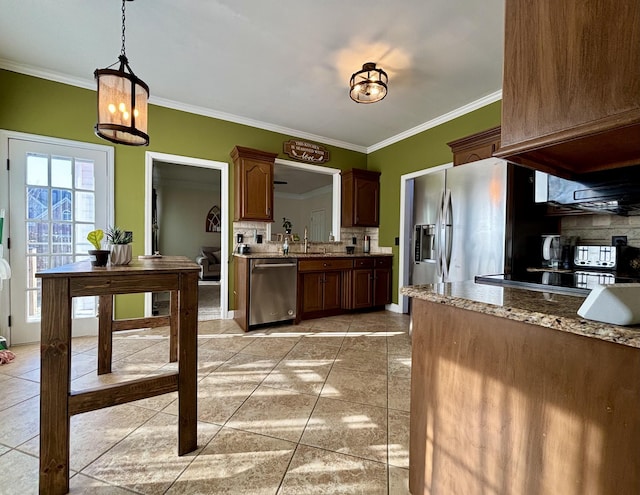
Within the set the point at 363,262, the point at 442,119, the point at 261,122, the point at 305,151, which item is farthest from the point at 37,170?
the point at 442,119

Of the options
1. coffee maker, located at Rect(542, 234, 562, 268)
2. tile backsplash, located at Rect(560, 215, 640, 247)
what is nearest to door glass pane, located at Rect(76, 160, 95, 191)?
coffee maker, located at Rect(542, 234, 562, 268)

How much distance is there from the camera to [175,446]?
1.51 metres

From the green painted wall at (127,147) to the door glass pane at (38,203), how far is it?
23.0 inches

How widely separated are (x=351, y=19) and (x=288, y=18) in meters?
0.47

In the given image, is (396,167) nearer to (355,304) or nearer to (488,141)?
(488,141)

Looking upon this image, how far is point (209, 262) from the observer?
24.5 ft

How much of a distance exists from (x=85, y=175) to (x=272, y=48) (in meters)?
2.42

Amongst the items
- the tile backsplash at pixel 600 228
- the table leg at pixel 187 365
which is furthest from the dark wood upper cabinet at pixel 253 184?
the tile backsplash at pixel 600 228

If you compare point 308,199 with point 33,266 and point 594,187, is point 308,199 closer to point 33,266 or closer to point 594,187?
point 33,266

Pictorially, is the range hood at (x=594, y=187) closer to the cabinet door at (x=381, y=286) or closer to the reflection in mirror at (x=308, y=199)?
the cabinet door at (x=381, y=286)

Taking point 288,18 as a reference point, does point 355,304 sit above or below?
below

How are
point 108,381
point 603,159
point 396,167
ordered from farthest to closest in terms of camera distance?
point 396,167
point 108,381
point 603,159

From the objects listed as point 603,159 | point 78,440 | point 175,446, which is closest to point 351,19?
point 603,159

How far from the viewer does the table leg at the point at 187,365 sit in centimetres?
144
